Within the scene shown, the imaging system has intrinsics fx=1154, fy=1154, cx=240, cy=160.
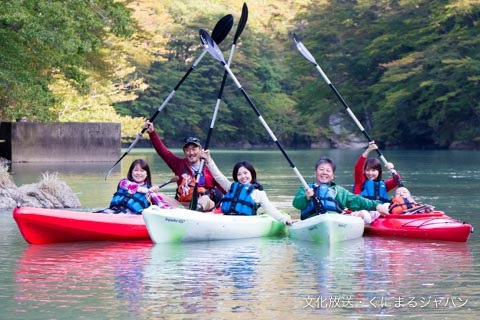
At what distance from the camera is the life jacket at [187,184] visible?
13.0 m

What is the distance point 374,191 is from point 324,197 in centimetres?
93

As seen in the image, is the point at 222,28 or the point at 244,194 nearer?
the point at 244,194

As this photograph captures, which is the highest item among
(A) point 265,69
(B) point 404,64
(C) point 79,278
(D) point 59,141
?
(A) point 265,69

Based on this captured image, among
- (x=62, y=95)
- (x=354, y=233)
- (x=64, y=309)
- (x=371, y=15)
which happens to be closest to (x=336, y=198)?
(x=354, y=233)

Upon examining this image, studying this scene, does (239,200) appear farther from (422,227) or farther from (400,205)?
(422,227)

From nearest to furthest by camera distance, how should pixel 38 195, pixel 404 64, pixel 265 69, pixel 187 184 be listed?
pixel 187 184, pixel 38 195, pixel 404 64, pixel 265 69

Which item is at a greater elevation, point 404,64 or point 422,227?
point 404,64

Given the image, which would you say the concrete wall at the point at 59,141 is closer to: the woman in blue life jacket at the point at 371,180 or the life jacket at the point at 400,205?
the woman in blue life jacket at the point at 371,180

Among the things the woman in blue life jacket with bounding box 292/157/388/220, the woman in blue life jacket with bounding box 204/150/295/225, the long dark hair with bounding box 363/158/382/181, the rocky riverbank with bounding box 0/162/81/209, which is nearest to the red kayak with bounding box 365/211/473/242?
the woman in blue life jacket with bounding box 292/157/388/220

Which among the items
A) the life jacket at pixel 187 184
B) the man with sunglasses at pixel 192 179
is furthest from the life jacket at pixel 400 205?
the life jacket at pixel 187 184

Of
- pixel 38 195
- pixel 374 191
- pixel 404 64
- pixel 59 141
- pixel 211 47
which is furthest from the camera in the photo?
pixel 404 64

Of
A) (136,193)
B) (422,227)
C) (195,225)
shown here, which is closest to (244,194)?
(195,225)

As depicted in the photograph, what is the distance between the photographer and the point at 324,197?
41.0 ft

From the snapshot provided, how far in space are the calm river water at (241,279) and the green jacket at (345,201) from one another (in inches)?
16.7
